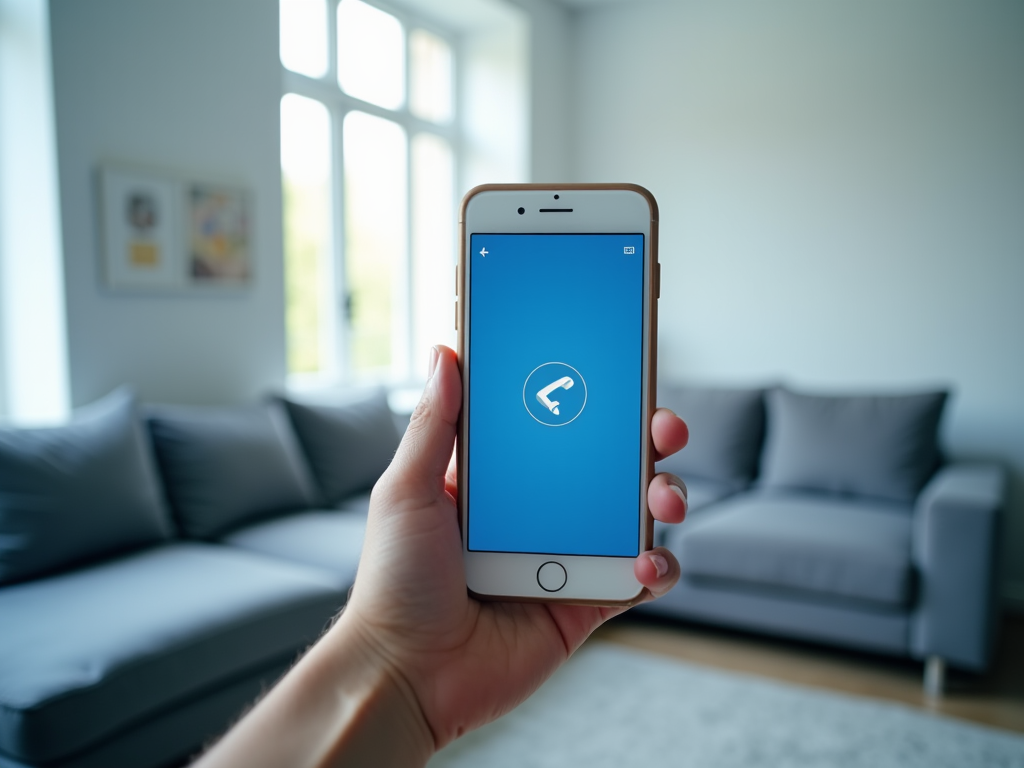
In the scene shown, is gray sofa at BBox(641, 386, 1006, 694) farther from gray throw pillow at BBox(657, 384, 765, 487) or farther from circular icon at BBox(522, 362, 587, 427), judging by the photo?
circular icon at BBox(522, 362, 587, 427)

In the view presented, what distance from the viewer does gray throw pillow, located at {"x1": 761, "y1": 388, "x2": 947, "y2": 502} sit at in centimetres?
306

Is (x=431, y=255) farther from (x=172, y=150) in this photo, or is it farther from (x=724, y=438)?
(x=724, y=438)

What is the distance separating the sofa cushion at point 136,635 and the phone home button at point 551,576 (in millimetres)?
1068

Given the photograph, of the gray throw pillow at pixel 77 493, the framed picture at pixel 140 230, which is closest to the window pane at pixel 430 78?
the framed picture at pixel 140 230

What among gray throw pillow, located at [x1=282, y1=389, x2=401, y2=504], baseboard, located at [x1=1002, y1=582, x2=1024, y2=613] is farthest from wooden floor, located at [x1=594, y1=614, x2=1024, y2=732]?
gray throw pillow, located at [x1=282, y1=389, x2=401, y2=504]

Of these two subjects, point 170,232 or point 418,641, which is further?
point 170,232

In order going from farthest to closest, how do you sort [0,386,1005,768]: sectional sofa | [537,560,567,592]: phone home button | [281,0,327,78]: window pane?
[281,0,327,78]: window pane → [0,386,1005,768]: sectional sofa → [537,560,567,592]: phone home button

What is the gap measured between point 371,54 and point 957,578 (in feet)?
10.9

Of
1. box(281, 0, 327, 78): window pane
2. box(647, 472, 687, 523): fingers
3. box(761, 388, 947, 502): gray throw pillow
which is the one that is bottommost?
box(761, 388, 947, 502): gray throw pillow

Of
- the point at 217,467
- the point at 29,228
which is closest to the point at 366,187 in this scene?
the point at 29,228

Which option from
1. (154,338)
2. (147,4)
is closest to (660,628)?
(154,338)

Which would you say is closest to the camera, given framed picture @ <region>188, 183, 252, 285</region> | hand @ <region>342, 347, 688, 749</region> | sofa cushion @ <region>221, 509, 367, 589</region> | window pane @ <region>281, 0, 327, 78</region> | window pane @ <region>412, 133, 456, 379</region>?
hand @ <region>342, 347, 688, 749</region>

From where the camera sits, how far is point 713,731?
2.17 metres

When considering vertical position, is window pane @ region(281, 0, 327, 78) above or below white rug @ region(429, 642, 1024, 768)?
above
